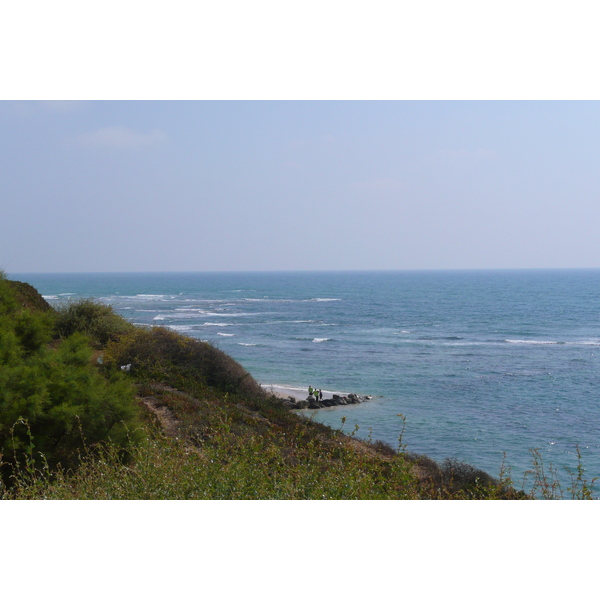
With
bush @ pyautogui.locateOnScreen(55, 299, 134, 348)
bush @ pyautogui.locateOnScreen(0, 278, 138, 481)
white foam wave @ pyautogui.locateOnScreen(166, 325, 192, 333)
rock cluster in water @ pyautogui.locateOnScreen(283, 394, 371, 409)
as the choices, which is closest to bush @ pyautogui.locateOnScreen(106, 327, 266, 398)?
bush @ pyautogui.locateOnScreen(55, 299, 134, 348)

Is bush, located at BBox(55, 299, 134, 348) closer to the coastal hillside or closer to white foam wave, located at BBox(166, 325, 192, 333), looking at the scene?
the coastal hillside

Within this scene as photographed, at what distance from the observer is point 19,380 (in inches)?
Result: 235

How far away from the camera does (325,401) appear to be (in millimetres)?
23656

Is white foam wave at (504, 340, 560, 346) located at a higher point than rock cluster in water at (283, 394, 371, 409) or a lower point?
higher

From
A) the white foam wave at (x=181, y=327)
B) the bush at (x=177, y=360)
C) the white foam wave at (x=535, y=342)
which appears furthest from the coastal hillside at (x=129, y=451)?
the white foam wave at (x=535, y=342)

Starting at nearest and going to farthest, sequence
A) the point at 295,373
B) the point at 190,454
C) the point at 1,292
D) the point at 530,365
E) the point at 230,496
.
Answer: the point at 230,496 → the point at 190,454 → the point at 1,292 → the point at 295,373 → the point at 530,365

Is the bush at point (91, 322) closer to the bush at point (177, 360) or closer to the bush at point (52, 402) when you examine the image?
the bush at point (177, 360)

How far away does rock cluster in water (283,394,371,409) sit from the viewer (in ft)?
74.2

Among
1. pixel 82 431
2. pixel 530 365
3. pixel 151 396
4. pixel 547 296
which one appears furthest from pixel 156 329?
pixel 547 296

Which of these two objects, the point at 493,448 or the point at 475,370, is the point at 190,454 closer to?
the point at 493,448

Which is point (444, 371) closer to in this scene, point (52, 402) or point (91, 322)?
point (91, 322)

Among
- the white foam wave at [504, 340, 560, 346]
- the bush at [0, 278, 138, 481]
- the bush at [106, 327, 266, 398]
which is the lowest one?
the white foam wave at [504, 340, 560, 346]

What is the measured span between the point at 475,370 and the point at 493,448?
48.6 ft

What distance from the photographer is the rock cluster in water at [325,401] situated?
2262 cm
